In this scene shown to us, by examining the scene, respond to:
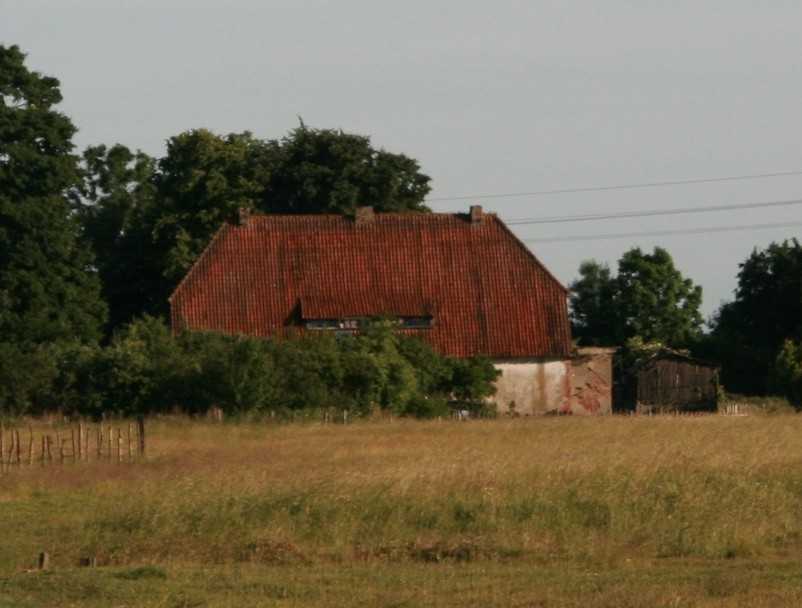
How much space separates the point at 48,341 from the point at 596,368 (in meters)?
17.9

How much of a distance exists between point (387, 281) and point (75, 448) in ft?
86.9

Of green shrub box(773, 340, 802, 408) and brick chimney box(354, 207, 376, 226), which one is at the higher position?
brick chimney box(354, 207, 376, 226)

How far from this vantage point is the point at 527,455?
100 feet

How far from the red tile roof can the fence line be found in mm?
22144

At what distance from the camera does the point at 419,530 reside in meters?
21.8

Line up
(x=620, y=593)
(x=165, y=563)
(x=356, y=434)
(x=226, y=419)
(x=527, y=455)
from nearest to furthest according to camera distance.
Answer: (x=620, y=593) → (x=165, y=563) → (x=527, y=455) → (x=356, y=434) → (x=226, y=419)

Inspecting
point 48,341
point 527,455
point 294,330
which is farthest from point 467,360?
point 527,455

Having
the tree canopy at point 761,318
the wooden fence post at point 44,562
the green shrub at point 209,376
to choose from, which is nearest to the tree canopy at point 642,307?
the tree canopy at point 761,318

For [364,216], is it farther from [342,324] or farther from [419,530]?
[419,530]

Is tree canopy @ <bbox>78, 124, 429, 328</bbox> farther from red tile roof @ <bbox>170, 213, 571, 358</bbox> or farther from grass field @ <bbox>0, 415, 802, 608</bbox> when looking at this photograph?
grass field @ <bbox>0, 415, 802, 608</bbox>

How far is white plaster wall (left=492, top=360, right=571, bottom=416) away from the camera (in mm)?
56312

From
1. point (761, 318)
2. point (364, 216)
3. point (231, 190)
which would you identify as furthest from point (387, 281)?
point (761, 318)

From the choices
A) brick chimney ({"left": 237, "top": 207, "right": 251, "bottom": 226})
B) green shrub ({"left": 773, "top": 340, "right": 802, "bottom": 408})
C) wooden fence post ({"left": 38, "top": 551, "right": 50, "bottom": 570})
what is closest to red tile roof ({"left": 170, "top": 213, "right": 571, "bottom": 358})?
brick chimney ({"left": 237, "top": 207, "right": 251, "bottom": 226})

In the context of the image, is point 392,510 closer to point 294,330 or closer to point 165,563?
point 165,563
